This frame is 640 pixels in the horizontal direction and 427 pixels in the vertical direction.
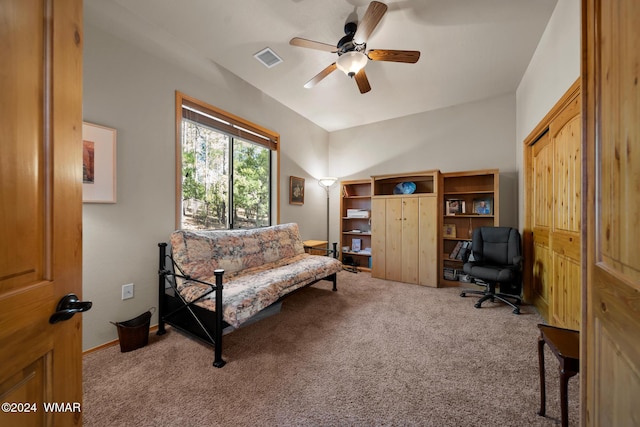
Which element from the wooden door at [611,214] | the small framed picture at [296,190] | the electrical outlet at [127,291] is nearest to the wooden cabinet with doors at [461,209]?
the small framed picture at [296,190]

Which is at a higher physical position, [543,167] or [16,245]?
[543,167]

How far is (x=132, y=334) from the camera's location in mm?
1857

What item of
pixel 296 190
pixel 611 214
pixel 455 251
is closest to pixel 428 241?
pixel 455 251

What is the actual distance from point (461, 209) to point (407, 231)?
2.87 ft

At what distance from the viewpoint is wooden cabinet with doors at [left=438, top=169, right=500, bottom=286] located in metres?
3.52

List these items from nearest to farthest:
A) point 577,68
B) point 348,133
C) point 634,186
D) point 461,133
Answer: point 634,186 < point 577,68 < point 461,133 < point 348,133

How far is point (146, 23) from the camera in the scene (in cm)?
217

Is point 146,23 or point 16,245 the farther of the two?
point 146,23

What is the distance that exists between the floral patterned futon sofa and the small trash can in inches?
14.3

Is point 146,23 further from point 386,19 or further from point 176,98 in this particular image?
point 386,19

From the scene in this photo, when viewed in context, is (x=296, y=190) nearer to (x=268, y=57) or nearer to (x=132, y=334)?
(x=268, y=57)

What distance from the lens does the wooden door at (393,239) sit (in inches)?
148

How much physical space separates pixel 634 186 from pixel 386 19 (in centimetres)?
221

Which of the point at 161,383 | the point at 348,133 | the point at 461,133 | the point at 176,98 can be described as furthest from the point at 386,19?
the point at 161,383
